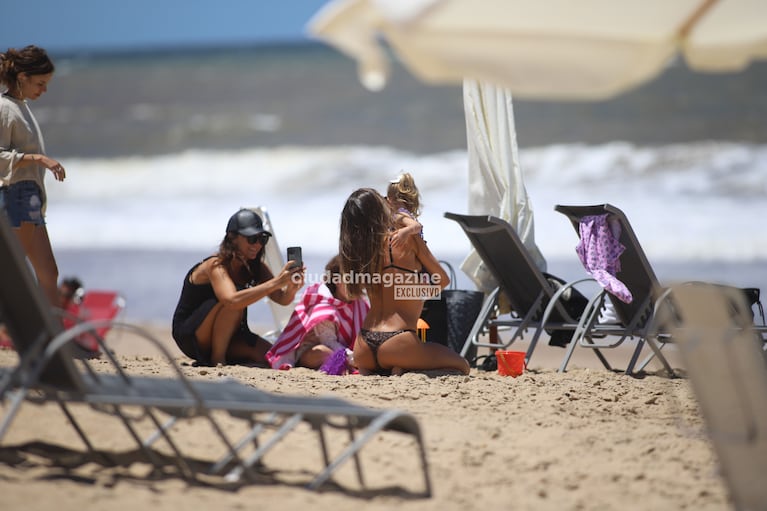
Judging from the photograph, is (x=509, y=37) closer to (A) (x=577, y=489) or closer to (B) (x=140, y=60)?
(A) (x=577, y=489)

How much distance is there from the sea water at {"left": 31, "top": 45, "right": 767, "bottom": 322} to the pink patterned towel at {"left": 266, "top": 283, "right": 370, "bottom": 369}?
3150 millimetres

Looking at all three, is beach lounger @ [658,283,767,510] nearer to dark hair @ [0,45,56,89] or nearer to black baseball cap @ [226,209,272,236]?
black baseball cap @ [226,209,272,236]

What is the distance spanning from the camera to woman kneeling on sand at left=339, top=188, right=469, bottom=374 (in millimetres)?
5148

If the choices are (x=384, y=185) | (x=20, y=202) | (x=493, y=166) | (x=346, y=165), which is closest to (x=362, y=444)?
(x=20, y=202)

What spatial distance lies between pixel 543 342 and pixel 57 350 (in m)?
5.37

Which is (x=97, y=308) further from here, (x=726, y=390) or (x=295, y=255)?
(x=726, y=390)

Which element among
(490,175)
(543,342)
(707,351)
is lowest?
(543,342)

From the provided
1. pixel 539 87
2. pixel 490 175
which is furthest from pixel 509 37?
pixel 490 175

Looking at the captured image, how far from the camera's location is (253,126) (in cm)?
2484

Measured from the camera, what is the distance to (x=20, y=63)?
512 centimetres

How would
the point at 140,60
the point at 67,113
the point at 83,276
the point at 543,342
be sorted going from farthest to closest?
the point at 140,60 → the point at 67,113 → the point at 83,276 → the point at 543,342

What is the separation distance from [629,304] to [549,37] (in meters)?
2.95

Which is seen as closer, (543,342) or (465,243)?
(543,342)

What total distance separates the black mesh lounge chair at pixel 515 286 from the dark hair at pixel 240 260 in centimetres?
125
